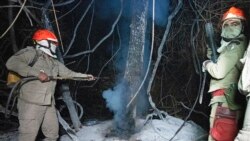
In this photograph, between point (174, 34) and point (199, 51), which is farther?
point (174, 34)

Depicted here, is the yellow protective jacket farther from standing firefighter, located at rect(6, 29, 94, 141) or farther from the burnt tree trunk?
the burnt tree trunk

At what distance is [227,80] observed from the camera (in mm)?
4469

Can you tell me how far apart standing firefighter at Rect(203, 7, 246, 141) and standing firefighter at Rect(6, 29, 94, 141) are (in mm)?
2922

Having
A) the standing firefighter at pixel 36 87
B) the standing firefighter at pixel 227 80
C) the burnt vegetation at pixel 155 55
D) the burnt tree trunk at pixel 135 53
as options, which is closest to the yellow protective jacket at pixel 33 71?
the standing firefighter at pixel 36 87

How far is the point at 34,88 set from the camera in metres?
5.11

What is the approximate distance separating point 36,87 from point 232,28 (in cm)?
364

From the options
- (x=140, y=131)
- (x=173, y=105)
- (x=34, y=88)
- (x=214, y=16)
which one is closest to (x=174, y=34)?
(x=214, y=16)

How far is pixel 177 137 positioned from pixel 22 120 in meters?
3.46

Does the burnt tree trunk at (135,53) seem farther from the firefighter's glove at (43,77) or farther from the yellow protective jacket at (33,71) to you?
the firefighter's glove at (43,77)

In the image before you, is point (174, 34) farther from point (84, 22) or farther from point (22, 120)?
point (22, 120)

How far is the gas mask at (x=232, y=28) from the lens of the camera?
4516 mm

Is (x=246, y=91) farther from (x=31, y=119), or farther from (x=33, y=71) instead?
(x=31, y=119)

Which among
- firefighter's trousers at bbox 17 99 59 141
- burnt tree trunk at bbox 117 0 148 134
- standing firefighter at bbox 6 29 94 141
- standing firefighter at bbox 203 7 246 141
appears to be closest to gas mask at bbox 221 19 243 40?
standing firefighter at bbox 203 7 246 141

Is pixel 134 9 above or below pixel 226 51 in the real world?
above
